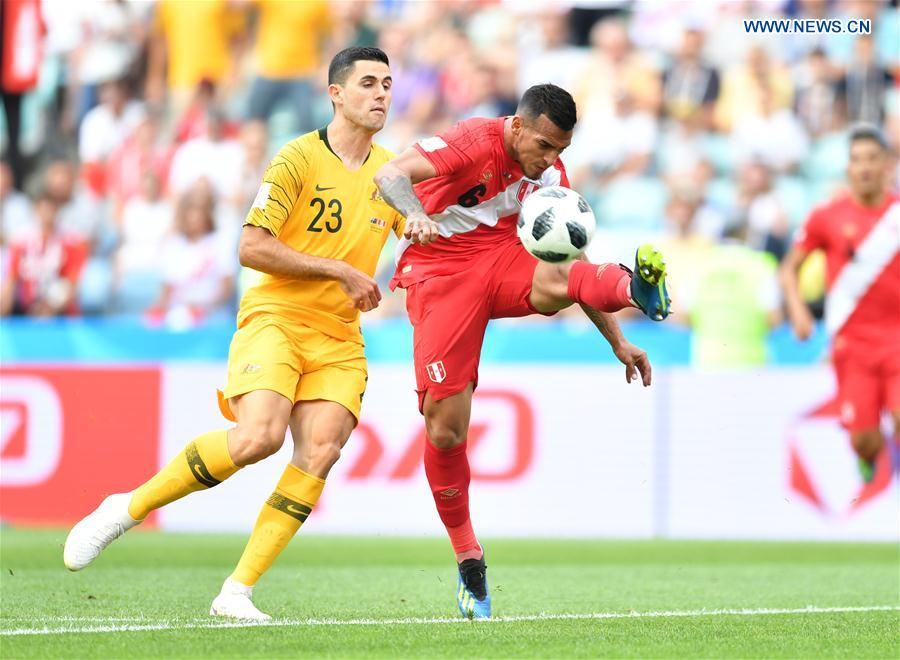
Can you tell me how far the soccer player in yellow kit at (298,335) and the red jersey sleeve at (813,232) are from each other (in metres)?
4.73

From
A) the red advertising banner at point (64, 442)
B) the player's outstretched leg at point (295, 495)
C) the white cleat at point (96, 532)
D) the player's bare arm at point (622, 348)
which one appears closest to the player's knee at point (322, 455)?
the player's outstretched leg at point (295, 495)

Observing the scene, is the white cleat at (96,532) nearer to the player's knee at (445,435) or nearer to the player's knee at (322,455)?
the player's knee at (322,455)

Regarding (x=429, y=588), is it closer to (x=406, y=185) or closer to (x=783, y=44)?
(x=406, y=185)

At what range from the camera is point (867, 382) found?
11.2m

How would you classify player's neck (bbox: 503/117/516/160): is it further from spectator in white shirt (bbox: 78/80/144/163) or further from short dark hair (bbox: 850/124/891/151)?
spectator in white shirt (bbox: 78/80/144/163)

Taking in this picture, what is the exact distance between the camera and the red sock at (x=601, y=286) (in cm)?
685

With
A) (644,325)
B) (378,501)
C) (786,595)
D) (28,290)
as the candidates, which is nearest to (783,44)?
(644,325)

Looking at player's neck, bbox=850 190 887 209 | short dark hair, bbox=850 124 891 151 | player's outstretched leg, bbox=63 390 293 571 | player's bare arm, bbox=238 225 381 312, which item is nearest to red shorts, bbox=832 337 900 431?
player's neck, bbox=850 190 887 209

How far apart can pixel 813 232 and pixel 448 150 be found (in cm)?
498

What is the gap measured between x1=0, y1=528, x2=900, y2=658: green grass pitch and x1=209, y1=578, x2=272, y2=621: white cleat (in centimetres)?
14

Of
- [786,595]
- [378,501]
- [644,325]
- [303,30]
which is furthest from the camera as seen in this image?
[303,30]

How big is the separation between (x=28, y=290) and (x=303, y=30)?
4.36 meters

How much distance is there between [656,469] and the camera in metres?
13.3

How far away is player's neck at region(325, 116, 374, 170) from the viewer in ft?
24.5
